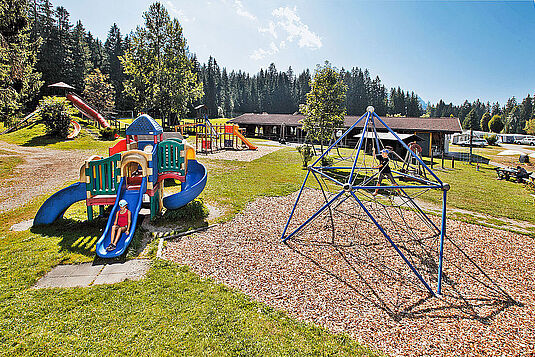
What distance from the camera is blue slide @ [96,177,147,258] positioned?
6832 mm

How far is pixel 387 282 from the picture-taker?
6.21 metres

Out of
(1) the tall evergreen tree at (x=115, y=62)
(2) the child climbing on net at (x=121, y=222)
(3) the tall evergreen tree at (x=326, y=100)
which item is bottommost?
(2) the child climbing on net at (x=121, y=222)

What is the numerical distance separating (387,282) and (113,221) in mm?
6953

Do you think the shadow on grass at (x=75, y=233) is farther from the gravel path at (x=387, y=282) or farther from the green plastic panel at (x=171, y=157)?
the green plastic panel at (x=171, y=157)

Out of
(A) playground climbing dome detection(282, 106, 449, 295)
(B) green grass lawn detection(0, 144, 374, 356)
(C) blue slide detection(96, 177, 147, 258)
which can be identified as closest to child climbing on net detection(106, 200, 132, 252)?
(C) blue slide detection(96, 177, 147, 258)

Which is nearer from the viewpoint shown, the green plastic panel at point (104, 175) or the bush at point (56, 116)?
the green plastic panel at point (104, 175)

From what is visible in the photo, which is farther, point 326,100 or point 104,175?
point 326,100

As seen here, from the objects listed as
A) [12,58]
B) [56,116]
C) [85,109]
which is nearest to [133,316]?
[12,58]

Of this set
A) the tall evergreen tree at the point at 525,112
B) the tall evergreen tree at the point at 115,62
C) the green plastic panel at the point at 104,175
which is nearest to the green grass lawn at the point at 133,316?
the green plastic panel at the point at 104,175

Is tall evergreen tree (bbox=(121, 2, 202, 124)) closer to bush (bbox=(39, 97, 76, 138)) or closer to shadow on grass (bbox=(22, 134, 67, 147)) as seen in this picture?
bush (bbox=(39, 97, 76, 138))

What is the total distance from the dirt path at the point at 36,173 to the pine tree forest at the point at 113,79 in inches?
135

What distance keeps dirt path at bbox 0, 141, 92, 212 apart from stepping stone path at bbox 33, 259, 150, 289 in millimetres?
6287

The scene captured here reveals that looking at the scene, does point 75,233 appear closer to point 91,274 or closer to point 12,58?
point 91,274

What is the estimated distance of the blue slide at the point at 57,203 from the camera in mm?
8552
